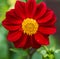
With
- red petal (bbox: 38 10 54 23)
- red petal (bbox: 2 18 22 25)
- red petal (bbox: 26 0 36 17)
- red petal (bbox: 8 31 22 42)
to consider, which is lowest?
red petal (bbox: 8 31 22 42)

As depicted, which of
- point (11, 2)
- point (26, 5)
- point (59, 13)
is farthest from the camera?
point (59, 13)

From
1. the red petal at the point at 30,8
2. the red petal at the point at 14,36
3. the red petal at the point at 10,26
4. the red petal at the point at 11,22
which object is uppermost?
the red petal at the point at 30,8

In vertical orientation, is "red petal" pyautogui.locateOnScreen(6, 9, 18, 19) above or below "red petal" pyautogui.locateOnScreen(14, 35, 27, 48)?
above

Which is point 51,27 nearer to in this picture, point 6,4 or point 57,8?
point 6,4

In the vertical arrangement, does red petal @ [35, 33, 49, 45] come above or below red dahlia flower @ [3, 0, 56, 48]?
below

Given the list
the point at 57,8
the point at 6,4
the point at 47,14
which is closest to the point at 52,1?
the point at 57,8

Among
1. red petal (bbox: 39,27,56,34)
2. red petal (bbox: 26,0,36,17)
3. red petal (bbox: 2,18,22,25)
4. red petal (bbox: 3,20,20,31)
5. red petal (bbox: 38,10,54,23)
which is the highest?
red petal (bbox: 26,0,36,17)

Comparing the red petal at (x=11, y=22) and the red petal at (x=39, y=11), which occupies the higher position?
the red petal at (x=39, y=11)
